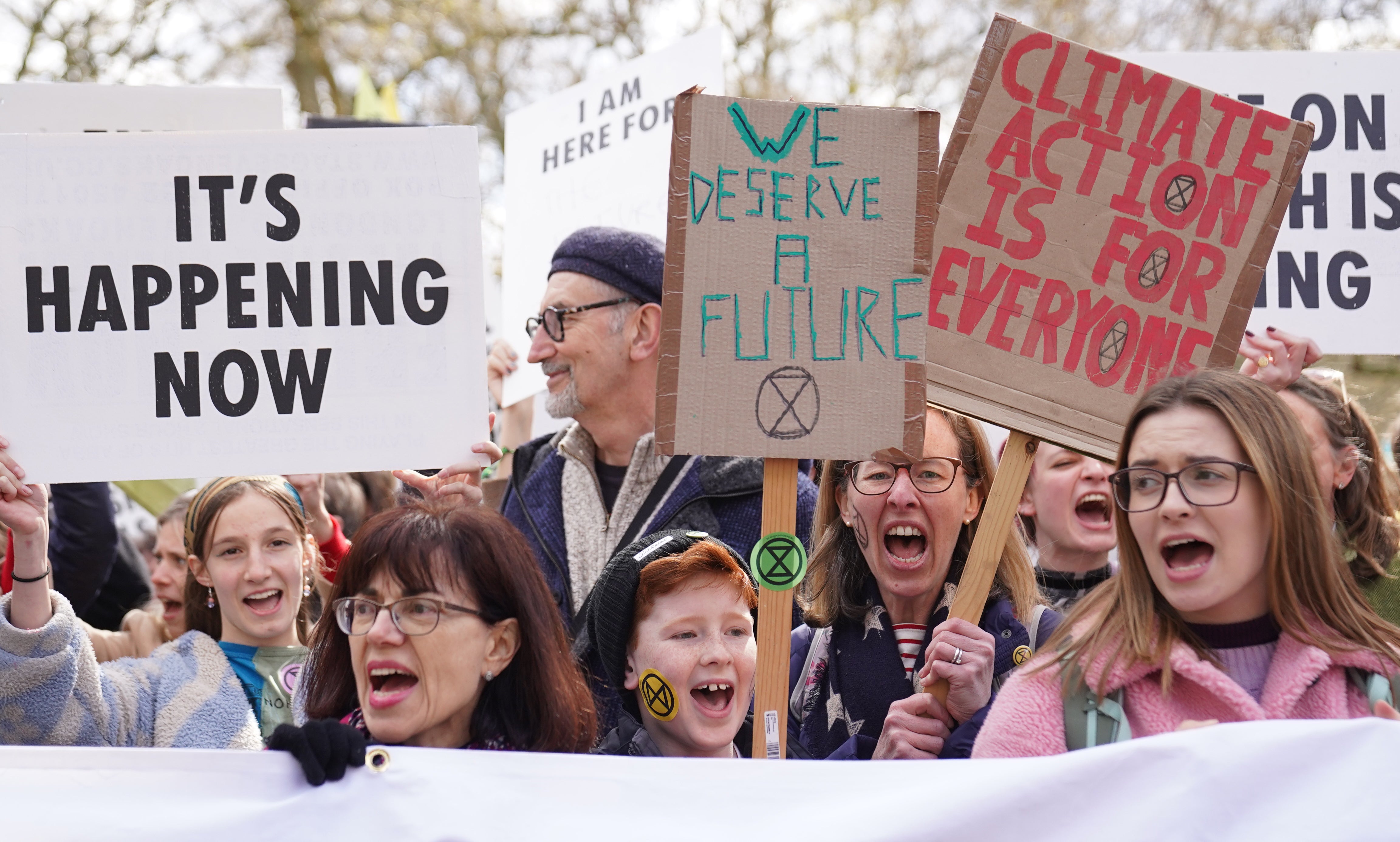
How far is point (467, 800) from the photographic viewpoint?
6.84ft

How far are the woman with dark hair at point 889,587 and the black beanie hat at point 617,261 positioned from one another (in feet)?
3.11

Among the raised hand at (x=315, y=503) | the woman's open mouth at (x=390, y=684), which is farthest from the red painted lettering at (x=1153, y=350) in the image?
the raised hand at (x=315, y=503)

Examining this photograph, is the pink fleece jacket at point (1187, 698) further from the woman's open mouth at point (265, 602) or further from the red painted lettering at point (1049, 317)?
the woman's open mouth at point (265, 602)

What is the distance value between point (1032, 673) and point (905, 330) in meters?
0.63

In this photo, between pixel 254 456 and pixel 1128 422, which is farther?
pixel 254 456

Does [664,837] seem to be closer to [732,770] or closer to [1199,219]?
[732,770]

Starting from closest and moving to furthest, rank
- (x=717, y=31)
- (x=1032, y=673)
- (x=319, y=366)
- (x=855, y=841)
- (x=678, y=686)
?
Answer: (x=855, y=841), (x=1032, y=673), (x=678, y=686), (x=319, y=366), (x=717, y=31)

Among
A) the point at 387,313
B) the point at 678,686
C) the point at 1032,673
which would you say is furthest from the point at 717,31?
the point at 1032,673

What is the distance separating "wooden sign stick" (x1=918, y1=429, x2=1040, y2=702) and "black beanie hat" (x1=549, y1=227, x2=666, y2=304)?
148 cm

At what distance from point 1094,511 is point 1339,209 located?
109 cm

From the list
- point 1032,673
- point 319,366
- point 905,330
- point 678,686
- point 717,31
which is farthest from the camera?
point 717,31

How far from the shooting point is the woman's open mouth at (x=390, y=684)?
93.6 inches

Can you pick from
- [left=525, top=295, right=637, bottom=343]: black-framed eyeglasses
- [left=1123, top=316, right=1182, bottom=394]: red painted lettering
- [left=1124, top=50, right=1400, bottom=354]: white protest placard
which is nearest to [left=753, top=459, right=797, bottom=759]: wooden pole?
[left=1123, top=316, right=1182, bottom=394]: red painted lettering

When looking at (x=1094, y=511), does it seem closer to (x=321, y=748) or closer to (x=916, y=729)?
(x=916, y=729)
